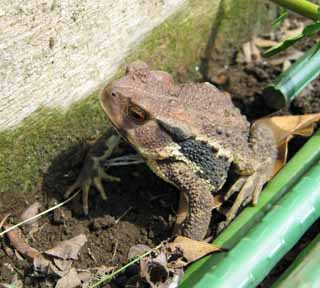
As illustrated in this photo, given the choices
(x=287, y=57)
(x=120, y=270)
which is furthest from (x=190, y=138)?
(x=287, y=57)

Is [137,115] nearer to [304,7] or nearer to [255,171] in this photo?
[255,171]

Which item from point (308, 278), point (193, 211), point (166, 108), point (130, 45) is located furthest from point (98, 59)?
point (308, 278)

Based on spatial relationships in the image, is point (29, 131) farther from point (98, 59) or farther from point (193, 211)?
point (193, 211)

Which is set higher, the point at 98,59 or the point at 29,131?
the point at 98,59

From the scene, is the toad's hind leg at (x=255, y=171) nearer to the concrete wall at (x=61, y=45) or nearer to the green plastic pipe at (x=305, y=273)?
the green plastic pipe at (x=305, y=273)

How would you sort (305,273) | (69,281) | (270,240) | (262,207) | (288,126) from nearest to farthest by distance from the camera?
(305,273) → (270,240) → (69,281) → (262,207) → (288,126)

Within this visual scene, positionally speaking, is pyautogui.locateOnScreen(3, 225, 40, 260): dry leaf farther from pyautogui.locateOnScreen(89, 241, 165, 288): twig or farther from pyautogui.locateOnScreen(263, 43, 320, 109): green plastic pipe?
pyautogui.locateOnScreen(263, 43, 320, 109): green plastic pipe
